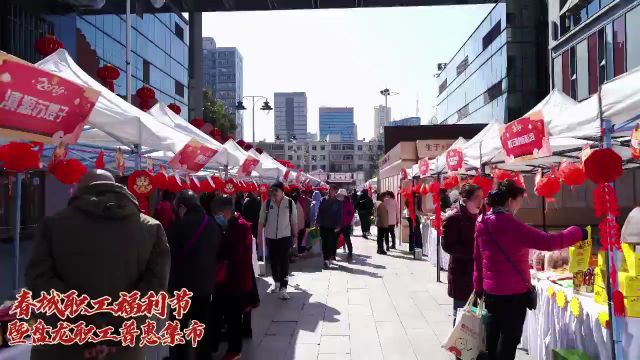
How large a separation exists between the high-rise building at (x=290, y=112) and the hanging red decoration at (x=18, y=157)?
564 ft

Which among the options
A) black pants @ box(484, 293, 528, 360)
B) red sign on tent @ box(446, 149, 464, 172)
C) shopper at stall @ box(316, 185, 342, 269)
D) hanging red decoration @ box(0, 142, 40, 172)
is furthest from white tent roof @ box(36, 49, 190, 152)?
shopper at stall @ box(316, 185, 342, 269)

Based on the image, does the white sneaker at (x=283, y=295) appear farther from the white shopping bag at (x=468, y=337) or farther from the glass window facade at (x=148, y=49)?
the glass window facade at (x=148, y=49)

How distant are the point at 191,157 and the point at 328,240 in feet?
19.3

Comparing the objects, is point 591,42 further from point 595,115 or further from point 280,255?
point 595,115

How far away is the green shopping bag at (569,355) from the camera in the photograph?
13.0 feet

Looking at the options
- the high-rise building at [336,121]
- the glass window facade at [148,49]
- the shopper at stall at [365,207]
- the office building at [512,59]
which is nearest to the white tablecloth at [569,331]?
the shopper at stall at [365,207]

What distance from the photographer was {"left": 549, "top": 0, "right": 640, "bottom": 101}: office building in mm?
17828

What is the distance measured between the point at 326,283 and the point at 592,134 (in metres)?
6.49

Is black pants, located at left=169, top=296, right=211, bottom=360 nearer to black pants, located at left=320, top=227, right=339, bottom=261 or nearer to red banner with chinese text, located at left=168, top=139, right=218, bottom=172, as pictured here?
red banner with chinese text, located at left=168, top=139, right=218, bottom=172

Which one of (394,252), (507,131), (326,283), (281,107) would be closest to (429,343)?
(507,131)

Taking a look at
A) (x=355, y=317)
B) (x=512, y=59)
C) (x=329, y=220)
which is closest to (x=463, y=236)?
(x=355, y=317)

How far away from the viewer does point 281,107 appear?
176875 mm

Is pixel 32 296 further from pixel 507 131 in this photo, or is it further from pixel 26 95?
pixel 507 131

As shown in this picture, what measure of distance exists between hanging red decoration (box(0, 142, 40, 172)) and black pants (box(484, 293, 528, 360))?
144 inches
